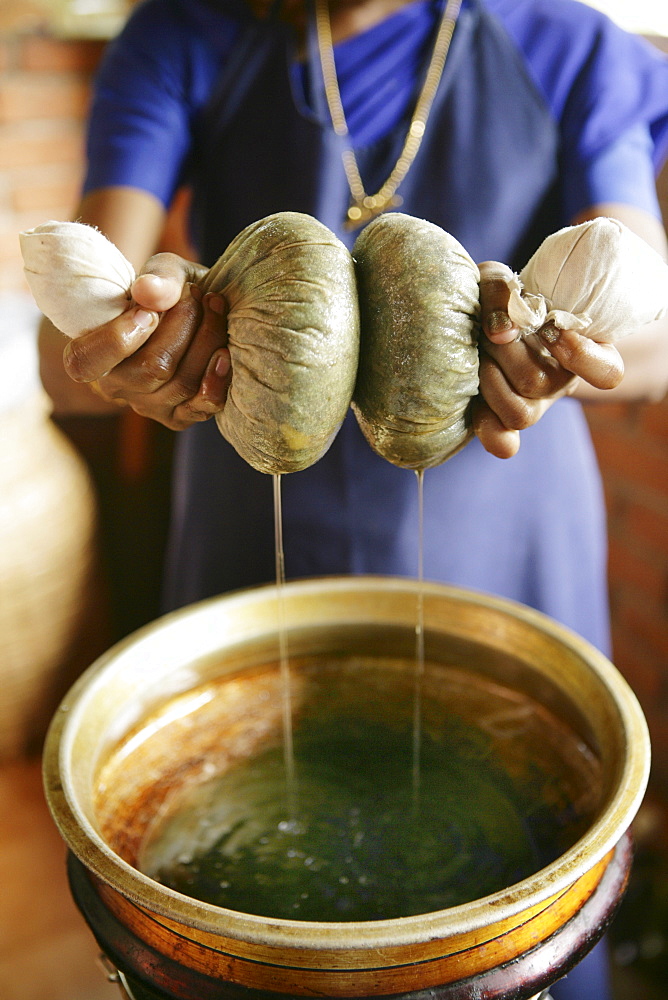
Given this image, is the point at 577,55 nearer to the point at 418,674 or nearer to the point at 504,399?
the point at 504,399

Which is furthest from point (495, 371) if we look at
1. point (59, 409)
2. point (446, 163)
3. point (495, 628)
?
point (59, 409)

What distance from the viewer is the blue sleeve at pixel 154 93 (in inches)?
42.6

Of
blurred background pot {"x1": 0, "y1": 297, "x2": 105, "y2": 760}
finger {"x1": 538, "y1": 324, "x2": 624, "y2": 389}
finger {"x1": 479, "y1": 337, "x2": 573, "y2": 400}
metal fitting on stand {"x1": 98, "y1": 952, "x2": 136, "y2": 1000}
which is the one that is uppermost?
finger {"x1": 538, "y1": 324, "x2": 624, "y2": 389}

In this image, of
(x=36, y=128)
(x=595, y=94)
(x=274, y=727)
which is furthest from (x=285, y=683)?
(x=36, y=128)

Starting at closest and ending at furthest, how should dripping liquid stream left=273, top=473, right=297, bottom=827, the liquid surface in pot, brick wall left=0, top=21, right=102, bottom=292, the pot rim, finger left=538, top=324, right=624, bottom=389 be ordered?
the pot rim, finger left=538, top=324, right=624, bottom=389, the liquid surface in pot, dripping liquid stream left=273, top=473, right=297, bottom=827, brick wall left=0, top=21, right=102, bottom=292

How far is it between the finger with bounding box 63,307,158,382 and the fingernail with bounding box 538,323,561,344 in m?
0.30

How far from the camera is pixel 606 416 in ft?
6.25

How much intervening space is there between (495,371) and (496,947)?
43cm

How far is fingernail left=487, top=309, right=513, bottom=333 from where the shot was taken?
627 millimetres

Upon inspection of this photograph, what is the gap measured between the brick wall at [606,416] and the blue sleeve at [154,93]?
1155mm

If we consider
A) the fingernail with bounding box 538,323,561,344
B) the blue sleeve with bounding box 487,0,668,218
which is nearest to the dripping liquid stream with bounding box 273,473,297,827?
the fingernail with bounding box 538,323,561,344

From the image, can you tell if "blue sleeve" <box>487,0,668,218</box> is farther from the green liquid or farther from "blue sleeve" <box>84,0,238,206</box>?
the green liquid

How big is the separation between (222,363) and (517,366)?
0.24 metres

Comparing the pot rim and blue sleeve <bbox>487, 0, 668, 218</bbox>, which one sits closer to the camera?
the pot rim
